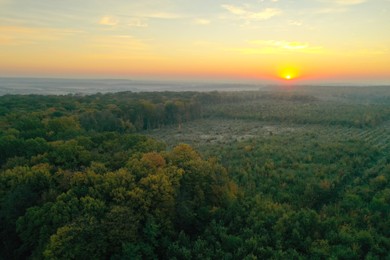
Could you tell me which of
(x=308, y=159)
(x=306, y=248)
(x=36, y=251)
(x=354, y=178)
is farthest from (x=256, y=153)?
(x=36, y=251)

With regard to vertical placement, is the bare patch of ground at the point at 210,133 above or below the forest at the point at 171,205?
below

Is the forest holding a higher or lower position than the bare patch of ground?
higher

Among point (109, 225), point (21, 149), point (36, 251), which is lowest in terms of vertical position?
point (36, 251)

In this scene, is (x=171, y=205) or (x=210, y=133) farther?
(x=210, y=133)

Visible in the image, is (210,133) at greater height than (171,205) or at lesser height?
lesser

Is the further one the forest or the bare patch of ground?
the bare patch of ground

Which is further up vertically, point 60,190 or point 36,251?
point 60,190

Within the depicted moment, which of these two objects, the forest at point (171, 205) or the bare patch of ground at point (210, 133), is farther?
the bare patch of ground at point (210, 133)

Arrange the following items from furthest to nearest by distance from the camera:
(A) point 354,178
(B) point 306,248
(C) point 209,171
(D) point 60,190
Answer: (A) point 354,178 < (C) point 209,171 < (D) point 60,190 < (B) point 306,248

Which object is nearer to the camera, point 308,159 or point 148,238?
point 148,238

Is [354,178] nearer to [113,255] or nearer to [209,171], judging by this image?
[209,171]

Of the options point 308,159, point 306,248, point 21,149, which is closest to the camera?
point 306,248
